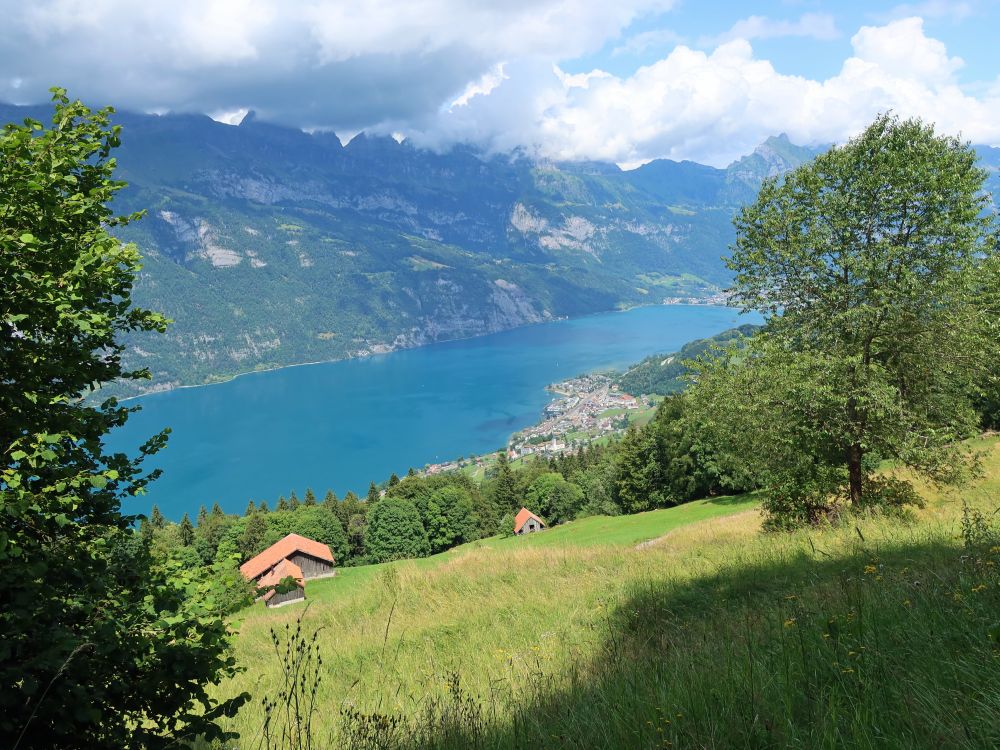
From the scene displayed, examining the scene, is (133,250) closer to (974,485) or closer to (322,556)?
(974,485)

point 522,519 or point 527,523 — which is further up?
point 522,519

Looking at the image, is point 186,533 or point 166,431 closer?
point 166,431

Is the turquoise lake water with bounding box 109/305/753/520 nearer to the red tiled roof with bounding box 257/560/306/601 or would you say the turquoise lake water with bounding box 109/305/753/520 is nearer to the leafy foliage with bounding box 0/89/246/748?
the red tiled roof with bounding box 257/560/306/601

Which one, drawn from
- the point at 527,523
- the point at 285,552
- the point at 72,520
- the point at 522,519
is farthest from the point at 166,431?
the point at 522,519

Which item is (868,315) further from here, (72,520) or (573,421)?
(573,421)

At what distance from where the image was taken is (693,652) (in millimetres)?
4477

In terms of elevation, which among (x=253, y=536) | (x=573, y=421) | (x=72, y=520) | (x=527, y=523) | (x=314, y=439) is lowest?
(x=573, y=421)

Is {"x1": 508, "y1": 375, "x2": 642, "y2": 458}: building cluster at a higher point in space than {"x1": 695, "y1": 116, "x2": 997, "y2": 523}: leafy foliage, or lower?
lower

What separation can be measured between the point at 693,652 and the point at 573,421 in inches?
6195

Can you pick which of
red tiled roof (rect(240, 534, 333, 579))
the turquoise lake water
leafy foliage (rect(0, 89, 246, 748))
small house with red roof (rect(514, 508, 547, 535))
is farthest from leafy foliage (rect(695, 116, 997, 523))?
the turquoise lake water

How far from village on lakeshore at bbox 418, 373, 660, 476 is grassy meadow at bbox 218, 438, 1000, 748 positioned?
338 feet

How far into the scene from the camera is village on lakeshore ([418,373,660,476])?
12600 centimetres

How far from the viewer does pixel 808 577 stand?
22.2 feet

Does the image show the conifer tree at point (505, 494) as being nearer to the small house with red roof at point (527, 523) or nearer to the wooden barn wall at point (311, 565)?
the small house with red roof at point (527, 523)
